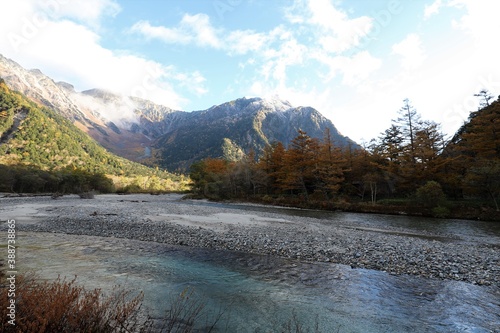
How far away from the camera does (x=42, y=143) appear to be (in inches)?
4904

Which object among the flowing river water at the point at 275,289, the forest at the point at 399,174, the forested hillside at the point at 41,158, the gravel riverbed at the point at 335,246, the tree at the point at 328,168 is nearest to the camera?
the flowing river water at the point at 275,289

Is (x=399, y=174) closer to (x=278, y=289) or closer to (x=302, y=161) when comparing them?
(x=302, y=161)

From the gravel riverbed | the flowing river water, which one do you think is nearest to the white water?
the flowing river water

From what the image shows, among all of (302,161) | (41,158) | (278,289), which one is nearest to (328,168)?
(302,161)

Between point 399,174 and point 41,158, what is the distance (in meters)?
142

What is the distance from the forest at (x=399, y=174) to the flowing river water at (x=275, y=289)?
2683 cm

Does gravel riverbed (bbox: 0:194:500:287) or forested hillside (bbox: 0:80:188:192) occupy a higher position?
forested hillside (bbox: 0:80:188:192)

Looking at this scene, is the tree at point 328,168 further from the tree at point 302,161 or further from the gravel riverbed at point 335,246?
the gravel riverbed at point 335,246

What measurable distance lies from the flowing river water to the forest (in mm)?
26826

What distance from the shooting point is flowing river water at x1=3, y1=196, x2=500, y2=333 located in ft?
20.5

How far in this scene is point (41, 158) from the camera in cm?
11300

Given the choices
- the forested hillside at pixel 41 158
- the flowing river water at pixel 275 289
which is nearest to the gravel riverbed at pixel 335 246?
the flowing river water at pixel 275 289

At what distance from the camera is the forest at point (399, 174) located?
30.0 metres

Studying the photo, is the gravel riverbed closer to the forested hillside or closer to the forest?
the forest
